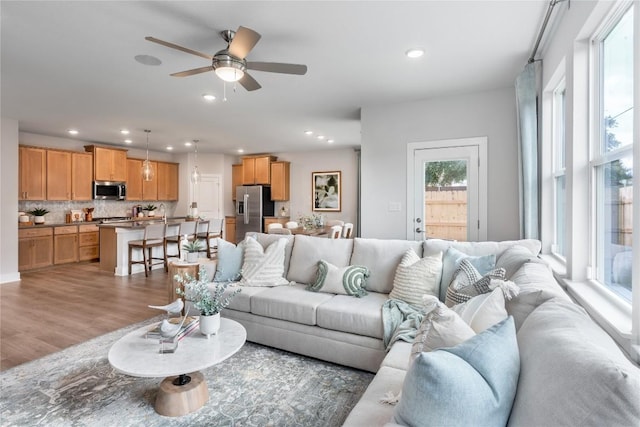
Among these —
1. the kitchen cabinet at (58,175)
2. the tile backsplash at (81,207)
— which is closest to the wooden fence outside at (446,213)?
the kitchen cabinet at (58,175)

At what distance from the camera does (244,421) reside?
1958 millimetres

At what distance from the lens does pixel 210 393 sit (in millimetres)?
2238

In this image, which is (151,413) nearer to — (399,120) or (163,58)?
(163,58)

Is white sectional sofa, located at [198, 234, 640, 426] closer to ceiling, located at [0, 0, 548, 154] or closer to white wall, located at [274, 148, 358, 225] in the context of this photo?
ceiling, located at [0, 0, 548, 154]

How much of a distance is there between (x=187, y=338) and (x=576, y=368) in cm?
207

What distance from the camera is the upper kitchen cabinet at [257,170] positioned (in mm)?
8873

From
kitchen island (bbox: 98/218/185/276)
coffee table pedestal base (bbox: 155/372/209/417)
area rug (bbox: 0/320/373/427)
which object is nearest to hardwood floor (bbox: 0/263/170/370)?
kitchen island (bbox: 98/218/185/276)

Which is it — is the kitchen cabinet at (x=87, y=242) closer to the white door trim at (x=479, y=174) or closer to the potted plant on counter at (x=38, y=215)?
the potted plant on counter at (x=38, y=215)

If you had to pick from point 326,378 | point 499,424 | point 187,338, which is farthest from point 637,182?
point 187,338

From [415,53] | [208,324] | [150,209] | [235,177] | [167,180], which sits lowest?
[208,324]

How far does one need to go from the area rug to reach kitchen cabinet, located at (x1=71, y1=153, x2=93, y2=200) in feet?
18.0

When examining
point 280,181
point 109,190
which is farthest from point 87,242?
point 280,181

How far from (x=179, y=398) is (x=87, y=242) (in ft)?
22.0

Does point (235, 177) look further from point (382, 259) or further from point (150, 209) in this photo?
point (382, 259)
